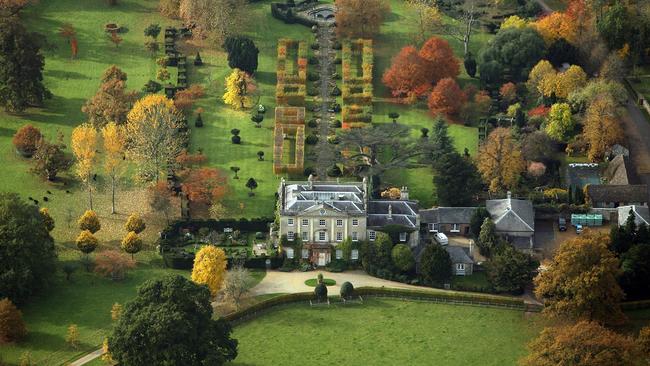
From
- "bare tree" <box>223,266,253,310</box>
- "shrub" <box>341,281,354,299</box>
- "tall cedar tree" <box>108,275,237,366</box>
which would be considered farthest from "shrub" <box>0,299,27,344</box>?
"shrub" <box>341,281,354,299</box>

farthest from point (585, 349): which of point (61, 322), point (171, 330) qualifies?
point (61, 322)

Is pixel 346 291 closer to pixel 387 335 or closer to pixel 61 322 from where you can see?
pixel 387 335

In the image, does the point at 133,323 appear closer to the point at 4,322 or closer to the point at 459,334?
the point at 4,322

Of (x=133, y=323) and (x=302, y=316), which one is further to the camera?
(x=302, y=316)

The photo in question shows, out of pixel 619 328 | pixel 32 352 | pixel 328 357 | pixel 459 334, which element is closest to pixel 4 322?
pixel 32 352

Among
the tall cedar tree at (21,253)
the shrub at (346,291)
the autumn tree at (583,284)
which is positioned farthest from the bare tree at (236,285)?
the autumn tree at (583,284)

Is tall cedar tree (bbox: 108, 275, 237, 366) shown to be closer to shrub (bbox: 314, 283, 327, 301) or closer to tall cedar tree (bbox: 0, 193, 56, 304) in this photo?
tall cedar tree (bbox: 0, 193, 56, 304)

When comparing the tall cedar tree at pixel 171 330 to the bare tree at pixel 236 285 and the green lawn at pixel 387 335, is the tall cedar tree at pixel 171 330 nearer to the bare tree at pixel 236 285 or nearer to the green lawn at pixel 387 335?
the green lawn at pixel 387 335
